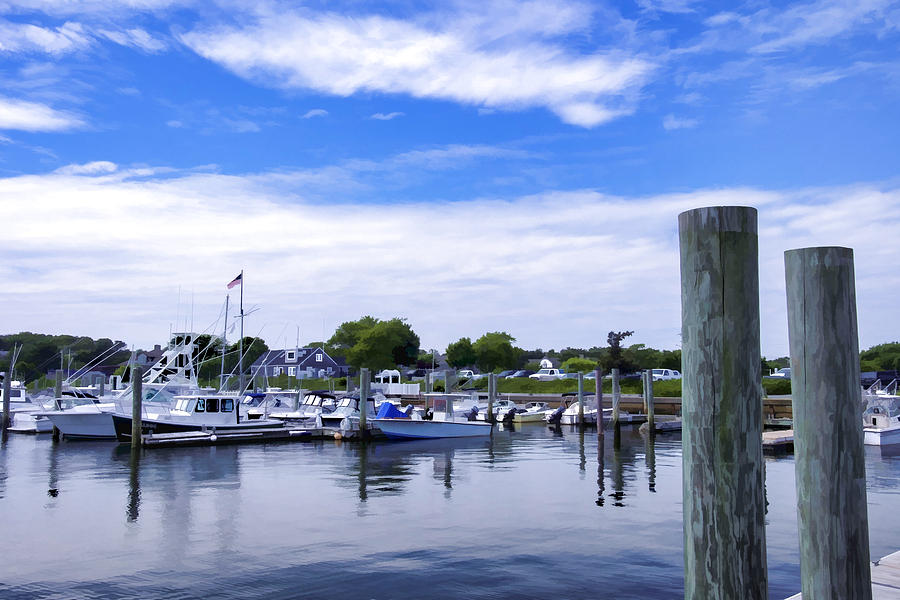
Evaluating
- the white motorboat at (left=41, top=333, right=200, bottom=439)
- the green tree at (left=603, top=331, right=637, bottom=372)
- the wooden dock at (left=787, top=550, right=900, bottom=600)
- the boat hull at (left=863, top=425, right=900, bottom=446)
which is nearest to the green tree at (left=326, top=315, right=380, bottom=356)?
the green tree at (left=603, top=331, right=637, bottom=372)

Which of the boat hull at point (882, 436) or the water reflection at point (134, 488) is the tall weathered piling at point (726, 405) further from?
the boat hull at point (882, 436)

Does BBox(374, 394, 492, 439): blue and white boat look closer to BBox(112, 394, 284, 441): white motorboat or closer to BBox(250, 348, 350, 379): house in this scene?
BBox(112, 394, 284, 441): white motorboat

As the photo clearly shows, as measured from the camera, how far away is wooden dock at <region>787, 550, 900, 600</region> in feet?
27.6

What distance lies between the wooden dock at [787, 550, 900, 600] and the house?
102 metres

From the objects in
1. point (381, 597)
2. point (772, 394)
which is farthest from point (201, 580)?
point (772, 394)

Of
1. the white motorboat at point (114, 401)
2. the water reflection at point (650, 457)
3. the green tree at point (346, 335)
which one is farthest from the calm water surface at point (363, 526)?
the green tree at point (346, 335)

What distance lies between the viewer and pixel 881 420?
116ft

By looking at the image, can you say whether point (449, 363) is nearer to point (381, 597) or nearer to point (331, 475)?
point (331, 475)

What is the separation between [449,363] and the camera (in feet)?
388

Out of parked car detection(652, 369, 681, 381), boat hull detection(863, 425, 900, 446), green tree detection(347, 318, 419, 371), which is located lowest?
boat hull detection(863, 425, 900, 446)

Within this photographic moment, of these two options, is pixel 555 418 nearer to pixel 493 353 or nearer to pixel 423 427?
pixel 423 427

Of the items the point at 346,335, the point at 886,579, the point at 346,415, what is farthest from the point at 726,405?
the point at 346,335

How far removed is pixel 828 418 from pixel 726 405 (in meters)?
1.29

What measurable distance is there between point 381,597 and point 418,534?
4.73 m
